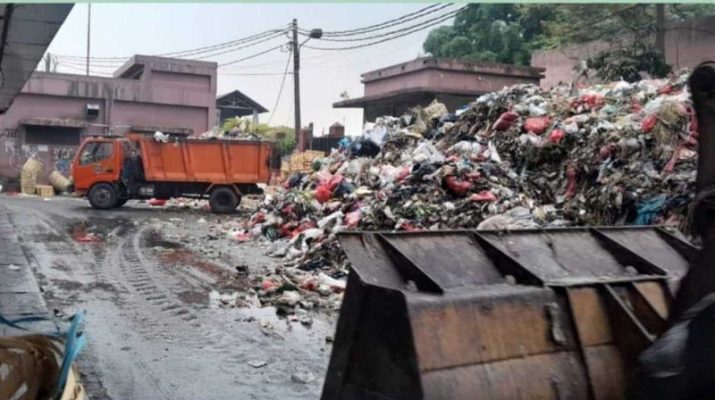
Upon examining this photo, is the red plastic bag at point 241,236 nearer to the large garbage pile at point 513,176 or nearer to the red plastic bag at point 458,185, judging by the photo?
the large garbage pile at point 513,176

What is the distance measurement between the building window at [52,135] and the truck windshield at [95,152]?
10695 mm

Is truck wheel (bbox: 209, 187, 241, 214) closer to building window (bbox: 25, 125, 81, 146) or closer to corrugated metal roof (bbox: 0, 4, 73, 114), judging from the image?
corrugated metal roof (bbox: 0, 4, 73, 114)

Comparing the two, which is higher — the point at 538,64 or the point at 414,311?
the point at 538,64

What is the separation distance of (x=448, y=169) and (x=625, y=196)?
3244mm

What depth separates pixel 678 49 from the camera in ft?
65.2

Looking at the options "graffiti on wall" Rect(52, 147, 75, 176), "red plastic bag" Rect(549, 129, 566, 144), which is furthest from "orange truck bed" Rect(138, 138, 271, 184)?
"red plastic bag" Rect(549, 129, 566, 144)

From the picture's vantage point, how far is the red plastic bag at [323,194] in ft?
50.6

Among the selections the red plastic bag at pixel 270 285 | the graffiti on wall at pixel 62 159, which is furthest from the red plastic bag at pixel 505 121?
the graffiti on wall at pixel 62 159

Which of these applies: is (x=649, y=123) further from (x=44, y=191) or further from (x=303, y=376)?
(x=44, y=191)

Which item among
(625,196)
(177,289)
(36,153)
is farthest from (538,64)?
(36,153)

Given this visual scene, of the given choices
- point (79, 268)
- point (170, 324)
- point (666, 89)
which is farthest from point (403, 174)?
point (170, 324)

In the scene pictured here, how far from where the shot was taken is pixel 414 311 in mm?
3117

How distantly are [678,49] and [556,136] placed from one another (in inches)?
371

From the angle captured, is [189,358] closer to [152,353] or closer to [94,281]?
[152,353]
